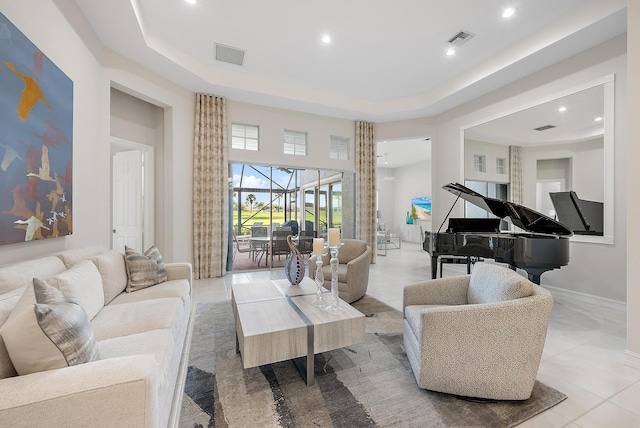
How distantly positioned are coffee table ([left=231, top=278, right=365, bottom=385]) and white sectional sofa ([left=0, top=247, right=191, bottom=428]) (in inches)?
18.6

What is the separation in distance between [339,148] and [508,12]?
375 cm

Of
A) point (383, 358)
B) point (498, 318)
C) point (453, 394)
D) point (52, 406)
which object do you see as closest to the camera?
point (52, 406)

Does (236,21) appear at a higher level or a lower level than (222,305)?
higher

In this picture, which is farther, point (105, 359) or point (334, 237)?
point (334, 237)

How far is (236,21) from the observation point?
3545 mm

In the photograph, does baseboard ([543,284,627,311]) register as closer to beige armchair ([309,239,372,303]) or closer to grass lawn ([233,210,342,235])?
beige armchair ([309,239,372,303])

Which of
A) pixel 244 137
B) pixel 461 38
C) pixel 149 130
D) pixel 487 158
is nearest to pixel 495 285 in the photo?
pixel 461 38

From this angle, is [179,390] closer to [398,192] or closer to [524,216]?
[524,216]

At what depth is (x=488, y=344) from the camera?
5.54 ft

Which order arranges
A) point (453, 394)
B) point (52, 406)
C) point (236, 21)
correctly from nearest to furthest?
point (52, 406) < point (453, 394) < point (236, 21)

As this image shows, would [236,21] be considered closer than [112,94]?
Yes

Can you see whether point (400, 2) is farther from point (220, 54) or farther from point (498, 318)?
point (498, 318)

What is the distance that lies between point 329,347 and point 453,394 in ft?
2.77

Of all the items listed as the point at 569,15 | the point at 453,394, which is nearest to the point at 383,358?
the point at 453,394
